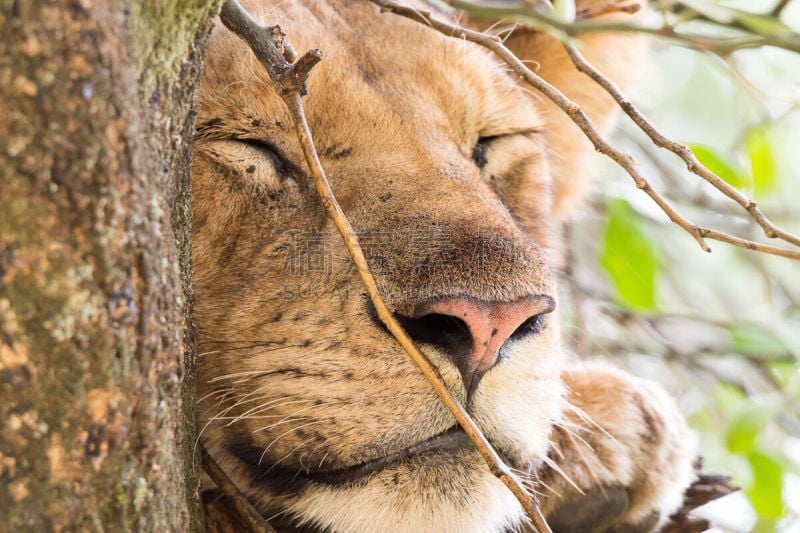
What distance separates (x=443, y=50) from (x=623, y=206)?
1178 millimetres

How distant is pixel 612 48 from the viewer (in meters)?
2.98

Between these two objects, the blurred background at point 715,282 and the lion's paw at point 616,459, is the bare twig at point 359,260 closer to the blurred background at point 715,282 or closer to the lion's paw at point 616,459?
the lion's paw at point 616,459

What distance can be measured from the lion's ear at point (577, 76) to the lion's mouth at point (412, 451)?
1.46 m

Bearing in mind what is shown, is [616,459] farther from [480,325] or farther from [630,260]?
[480,325]

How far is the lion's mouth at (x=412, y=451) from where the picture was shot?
1.67 m

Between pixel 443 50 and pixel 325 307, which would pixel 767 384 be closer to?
pixel 443 50

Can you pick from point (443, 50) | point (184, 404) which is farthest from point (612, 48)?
point (184, 404)

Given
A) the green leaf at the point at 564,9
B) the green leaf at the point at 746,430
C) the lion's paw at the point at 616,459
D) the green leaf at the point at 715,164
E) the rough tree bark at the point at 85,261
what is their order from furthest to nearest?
the green leaf at the point at 746,430
the green leaf at the point at 715,164
the lion's paw at the point at 616,459
the green leaf at the point at 564,9
the rough tree bark at the point at 85,261

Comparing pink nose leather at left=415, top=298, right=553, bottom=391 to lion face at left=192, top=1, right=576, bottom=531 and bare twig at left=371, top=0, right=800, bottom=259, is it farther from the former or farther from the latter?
bare twig at left=371, top=0, right=800, bottom=259

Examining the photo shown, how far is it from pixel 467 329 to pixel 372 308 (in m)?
0.19

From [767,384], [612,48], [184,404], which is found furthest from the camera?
[767,384]

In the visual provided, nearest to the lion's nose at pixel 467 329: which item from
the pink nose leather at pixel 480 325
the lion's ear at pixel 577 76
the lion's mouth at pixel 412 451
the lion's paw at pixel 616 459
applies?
the pink nose leather at pixel 480 325

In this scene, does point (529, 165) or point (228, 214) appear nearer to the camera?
point (228, 214)

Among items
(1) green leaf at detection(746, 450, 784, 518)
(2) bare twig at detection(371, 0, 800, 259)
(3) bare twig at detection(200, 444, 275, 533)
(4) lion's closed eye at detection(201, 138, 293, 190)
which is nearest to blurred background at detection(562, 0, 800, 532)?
(1) green leaf at detection(746, 450, 784, 518)
